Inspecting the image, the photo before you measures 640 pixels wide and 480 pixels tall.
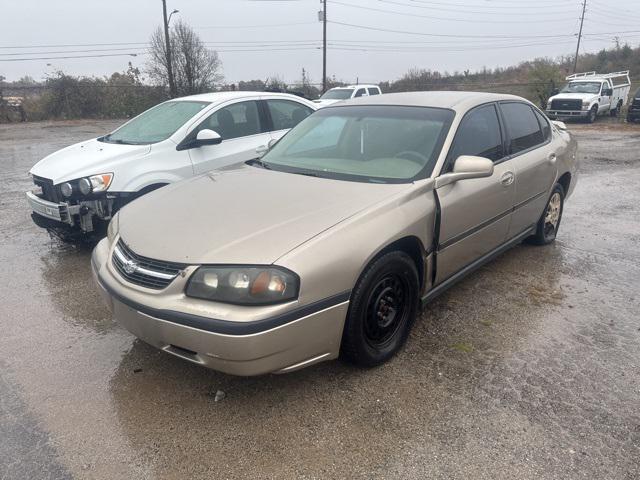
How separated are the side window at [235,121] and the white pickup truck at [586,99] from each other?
60.7ft

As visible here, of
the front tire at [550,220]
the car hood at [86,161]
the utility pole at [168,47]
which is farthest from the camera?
the utility pole at [168,47]

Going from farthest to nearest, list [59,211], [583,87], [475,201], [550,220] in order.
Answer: [583,87] → [550,220] → [59,211] → [475,201]

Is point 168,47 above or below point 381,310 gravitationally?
above

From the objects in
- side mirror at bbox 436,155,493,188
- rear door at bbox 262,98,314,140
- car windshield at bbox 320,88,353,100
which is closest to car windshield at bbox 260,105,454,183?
side mirror at bbox 436,155,493,188

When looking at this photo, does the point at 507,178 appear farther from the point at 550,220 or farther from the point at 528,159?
the point at 550,220

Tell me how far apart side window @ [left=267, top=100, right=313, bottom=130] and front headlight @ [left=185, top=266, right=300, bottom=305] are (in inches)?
166

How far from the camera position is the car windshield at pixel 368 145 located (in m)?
3.38

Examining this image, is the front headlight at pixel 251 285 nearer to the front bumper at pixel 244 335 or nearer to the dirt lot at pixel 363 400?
the front bumper at pixel 244 335

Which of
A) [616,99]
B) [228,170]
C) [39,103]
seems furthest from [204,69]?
[228,170]

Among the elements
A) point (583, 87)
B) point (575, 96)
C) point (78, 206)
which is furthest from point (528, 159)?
point (583, 87)

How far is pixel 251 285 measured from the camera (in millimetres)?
2350

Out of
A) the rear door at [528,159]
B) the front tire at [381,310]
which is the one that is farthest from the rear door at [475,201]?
the front tire at [381,310]

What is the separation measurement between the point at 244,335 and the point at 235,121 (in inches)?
163

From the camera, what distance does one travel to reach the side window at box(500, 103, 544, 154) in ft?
13.9
